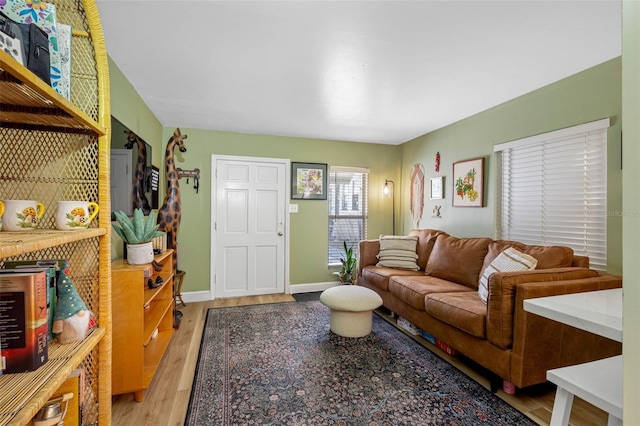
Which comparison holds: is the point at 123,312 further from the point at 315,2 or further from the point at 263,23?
the point at 315,2

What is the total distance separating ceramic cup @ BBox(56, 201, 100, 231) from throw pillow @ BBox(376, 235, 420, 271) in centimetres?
317

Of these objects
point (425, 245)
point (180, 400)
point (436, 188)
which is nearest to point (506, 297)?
point (425, 245)

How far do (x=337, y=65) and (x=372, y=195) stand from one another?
Answer: 2.78 metres

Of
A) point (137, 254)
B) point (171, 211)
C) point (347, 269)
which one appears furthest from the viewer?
point (347, 269)

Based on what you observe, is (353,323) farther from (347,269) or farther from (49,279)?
(49,279)

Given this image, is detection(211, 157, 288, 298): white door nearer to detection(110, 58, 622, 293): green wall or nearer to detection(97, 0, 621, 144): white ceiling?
detection(110, 58, 622, 293): green wall

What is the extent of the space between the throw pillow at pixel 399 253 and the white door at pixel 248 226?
1.45m

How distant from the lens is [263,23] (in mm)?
1791

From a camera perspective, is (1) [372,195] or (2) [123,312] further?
(1) [372,195]

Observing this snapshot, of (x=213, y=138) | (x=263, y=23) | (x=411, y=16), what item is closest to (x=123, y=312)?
(x=263, y=23)

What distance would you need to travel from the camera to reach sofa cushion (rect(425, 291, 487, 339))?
210cm

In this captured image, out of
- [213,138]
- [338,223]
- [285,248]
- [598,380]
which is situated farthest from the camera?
[338,223]

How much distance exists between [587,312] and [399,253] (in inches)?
99.1

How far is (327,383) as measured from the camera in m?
2.12
